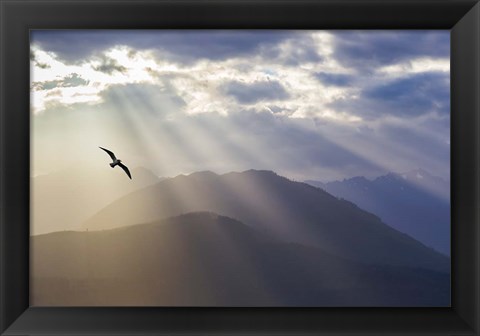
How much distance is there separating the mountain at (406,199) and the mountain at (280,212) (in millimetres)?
46

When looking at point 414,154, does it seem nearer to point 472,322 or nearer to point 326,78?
point 326,78

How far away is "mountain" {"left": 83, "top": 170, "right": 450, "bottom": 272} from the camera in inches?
62.8

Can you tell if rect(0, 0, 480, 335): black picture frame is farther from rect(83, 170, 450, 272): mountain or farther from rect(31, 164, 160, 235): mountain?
rect(83, 170, 450, 272): mountain

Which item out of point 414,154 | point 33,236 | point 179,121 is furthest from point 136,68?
point 414,154

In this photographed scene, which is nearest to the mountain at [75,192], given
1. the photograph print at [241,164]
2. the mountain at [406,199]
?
the photograph print at [241,164]

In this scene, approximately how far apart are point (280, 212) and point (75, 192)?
92cm

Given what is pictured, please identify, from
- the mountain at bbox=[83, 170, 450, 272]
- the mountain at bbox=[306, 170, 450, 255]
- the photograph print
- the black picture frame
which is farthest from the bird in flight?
the mountain at bbox=[306, 170, 450, 255]

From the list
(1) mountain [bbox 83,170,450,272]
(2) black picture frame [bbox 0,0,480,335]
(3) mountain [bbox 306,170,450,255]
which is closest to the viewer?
(2) black picture frame [bbox 0,0,480,335]

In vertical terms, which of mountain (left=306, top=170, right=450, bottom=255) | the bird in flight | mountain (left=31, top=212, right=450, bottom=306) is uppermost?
the bird in flight

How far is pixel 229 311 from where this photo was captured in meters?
1.16

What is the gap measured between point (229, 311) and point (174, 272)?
477 millimetres

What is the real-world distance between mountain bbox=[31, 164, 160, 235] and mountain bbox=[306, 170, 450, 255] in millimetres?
811

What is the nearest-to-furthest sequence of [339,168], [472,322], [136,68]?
[472,322] → [136,68] → [339,168]

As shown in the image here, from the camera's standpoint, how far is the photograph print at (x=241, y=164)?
1436 mm
